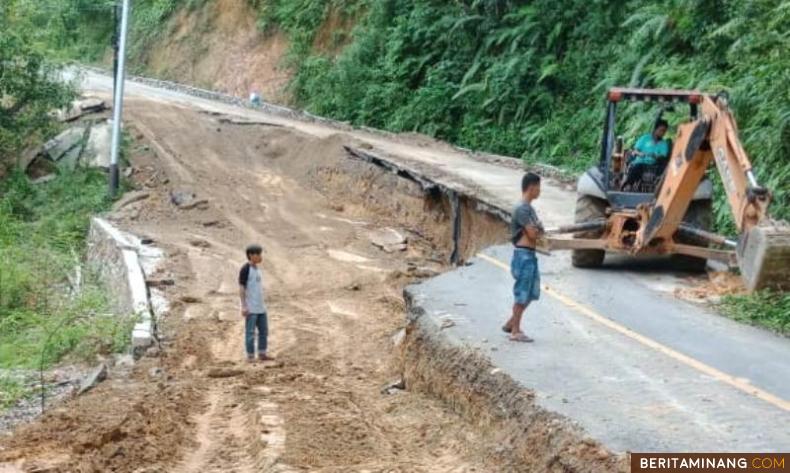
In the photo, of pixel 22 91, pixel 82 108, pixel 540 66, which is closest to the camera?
pixel 540 66

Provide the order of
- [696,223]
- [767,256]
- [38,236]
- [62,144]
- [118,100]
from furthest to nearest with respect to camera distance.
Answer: [62,144] < [118,100] < [38,236] < [696,223] < [767,256]

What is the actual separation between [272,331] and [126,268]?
4.50 meters

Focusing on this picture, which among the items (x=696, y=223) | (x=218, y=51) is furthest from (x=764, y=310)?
(x=218, y=51)

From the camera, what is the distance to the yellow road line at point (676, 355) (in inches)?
337

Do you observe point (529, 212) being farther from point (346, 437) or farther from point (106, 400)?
point (106, 400)

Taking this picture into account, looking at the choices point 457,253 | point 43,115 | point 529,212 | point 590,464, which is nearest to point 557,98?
point 457,253

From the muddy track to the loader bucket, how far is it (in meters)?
4.10

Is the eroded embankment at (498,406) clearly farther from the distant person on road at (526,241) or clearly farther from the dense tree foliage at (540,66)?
the dense tree foliage at (540,66)

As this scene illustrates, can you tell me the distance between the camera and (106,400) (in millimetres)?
11344

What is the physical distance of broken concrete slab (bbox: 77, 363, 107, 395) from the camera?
12062 millimetres

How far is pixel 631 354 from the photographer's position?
10.1 metres

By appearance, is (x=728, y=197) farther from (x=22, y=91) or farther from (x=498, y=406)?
(x=22, y=91)

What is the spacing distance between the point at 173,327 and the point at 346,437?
697cm

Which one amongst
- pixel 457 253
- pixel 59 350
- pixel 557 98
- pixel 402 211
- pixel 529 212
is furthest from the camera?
pixel 557 98
